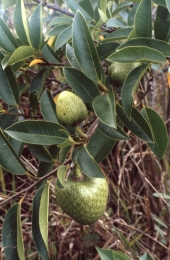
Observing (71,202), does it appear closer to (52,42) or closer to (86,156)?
(86,156)

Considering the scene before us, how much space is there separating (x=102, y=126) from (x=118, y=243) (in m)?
0.61

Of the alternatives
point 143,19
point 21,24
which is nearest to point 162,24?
point 143,19

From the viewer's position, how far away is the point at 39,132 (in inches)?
27.0

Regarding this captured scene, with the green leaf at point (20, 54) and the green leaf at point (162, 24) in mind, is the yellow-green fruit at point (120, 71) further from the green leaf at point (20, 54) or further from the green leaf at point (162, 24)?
the green leaf at point (20, 54)

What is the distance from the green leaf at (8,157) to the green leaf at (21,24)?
0.28 m

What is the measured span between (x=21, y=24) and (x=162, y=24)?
354 millimetres

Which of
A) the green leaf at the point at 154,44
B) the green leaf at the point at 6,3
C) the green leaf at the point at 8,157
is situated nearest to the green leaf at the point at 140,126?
the green leaf at the point at 154,44

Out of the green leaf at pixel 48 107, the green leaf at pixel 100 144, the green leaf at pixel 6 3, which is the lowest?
the green leaf at pixel 100 144

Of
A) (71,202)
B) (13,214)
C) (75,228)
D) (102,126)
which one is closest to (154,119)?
(102,126)

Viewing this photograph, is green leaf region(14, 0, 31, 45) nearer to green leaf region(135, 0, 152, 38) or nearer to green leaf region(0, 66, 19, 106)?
green leaf region(0, 66, 19, 106)

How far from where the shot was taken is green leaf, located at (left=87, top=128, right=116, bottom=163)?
0.75 meters

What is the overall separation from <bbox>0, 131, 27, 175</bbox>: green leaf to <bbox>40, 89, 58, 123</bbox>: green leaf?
4.6 inches

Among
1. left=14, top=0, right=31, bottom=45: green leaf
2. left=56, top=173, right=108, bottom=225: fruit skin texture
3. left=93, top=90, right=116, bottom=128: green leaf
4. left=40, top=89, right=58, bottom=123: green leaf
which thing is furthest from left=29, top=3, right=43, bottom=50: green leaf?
left=56, top=173, right=108, bottom=225: fruit skin texture

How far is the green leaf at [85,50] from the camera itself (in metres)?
0.69
